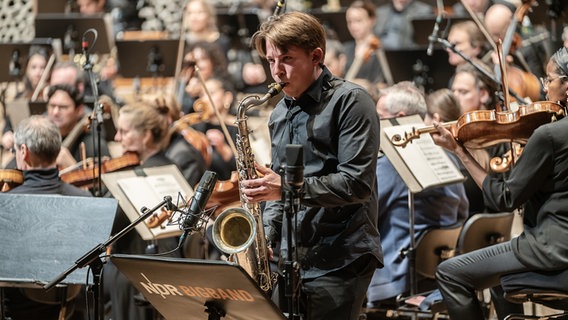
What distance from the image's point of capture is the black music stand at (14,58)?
26.7 ft

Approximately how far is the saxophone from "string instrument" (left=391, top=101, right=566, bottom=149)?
826 mm

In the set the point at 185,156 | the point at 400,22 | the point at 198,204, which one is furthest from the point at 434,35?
the point at 400,22

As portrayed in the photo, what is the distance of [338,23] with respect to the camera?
30.3 ft

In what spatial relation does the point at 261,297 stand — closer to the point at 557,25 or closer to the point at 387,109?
the point at 387,109

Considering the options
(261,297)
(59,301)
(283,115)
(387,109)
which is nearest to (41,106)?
(59,301)

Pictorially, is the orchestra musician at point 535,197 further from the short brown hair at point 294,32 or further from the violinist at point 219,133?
the violinist at point 219,133

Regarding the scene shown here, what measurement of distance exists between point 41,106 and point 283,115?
4235 mm

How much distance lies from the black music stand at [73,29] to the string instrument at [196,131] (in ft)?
4.83

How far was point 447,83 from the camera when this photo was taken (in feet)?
26.1

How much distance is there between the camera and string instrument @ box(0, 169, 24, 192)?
5.25 m

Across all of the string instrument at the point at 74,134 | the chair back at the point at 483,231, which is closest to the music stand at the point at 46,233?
the chair back at the point at 483,231

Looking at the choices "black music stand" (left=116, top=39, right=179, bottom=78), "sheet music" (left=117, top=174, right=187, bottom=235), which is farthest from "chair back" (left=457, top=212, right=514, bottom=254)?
"black music stand" (left=116, top=39, right=179, bottom=78)

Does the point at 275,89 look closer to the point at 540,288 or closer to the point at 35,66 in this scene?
the point at 540,288

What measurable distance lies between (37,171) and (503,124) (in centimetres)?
275
